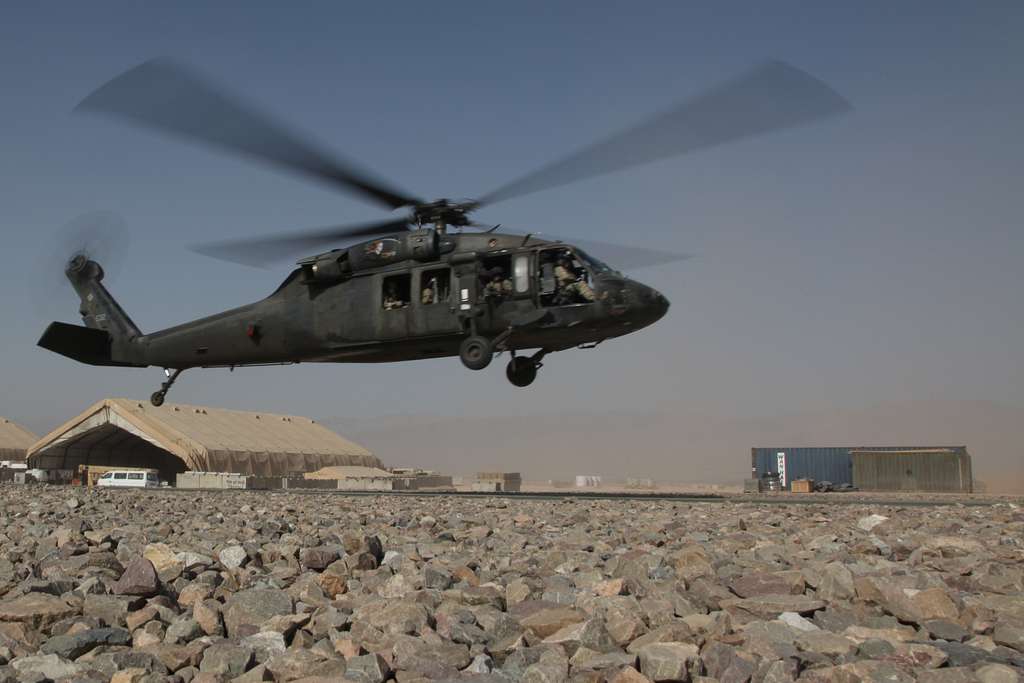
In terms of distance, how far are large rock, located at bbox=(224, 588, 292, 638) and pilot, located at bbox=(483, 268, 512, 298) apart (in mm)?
12086

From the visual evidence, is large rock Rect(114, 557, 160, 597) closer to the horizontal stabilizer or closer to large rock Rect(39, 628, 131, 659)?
large rock Rect(39, 628, 131, 659)

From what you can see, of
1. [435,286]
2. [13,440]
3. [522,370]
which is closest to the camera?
[435,286]

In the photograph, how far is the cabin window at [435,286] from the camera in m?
16.9

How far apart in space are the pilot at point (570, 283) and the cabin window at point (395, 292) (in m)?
3.21

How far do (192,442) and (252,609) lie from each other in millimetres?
41786

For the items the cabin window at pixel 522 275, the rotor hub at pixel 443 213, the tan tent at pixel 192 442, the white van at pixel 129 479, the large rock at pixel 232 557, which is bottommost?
the white van at pixel 129 479

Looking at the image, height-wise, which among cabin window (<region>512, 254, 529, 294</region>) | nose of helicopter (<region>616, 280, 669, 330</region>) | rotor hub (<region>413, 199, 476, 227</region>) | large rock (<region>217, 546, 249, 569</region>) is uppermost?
rotor hub (<region>413, 199, 476, 227</region>)

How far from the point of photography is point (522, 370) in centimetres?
1795

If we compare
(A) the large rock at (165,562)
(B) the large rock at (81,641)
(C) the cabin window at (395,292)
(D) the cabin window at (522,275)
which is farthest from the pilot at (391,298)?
(B) the large rock at (81,641)

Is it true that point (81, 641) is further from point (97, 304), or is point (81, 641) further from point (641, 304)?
point (97, 304)

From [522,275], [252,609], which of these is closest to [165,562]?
[252,609]

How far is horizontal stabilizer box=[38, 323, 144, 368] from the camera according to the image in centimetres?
Answer: 2250

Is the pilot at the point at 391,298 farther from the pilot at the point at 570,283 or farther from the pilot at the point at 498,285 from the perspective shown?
the pilot at the point at 570,283

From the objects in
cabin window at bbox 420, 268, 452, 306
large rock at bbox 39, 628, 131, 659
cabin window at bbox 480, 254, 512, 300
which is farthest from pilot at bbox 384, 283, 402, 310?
large rock at bbox 39, 628, 131, 659
